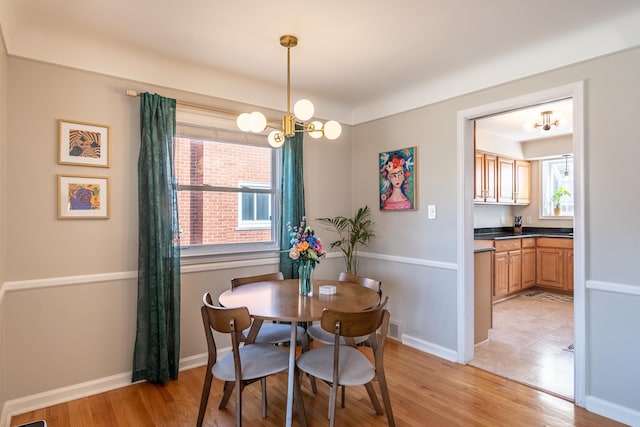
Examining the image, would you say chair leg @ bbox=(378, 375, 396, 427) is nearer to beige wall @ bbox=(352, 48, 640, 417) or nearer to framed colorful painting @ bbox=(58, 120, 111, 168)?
beige wall @ bbox=(352, 48, 640, 417)

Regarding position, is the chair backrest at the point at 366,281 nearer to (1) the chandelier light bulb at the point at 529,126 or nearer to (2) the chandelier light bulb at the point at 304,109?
(2) the chandelier light bulb at the point at 304,109

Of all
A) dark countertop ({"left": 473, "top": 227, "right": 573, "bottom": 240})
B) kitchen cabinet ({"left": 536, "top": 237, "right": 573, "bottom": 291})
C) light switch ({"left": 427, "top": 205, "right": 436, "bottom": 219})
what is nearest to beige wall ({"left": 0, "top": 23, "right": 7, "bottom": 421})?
light switch ({"left": 427, "top": 205, "right": 436, "bottom": 219})

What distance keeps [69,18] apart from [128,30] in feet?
1.10

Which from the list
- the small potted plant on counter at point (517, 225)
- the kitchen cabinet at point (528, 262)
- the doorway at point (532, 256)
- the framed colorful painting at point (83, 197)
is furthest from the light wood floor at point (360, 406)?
the small potted plant on counter at point (517, 225)

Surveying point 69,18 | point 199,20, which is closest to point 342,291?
point 199,20

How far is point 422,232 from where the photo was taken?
346cm

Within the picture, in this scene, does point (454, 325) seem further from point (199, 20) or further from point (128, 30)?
point (128, 30)

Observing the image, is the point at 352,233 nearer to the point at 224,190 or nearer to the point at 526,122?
the point at 224,190

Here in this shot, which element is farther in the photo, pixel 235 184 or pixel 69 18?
pixel 235 184

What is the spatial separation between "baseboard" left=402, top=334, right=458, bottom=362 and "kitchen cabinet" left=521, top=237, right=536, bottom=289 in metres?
3.19

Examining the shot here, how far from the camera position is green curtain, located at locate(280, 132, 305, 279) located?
3506 mm

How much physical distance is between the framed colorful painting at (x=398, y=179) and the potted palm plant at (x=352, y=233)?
0.29m

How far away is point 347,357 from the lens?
2156 mm

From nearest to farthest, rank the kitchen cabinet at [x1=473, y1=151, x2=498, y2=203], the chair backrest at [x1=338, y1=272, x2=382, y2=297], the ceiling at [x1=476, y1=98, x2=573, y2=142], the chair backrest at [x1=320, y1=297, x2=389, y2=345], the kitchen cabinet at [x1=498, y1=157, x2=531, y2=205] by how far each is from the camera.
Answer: the chair backrest at [x1=320, y1=297, x2=389, y2=345] → the chair backrest at [x1=338, y1=272, x2=382, y2=297] → the ceiling at [x1=476, y1=98, x2=573, y2=142] → the kitchen cabinet at [x1=473, y1=151, x2=498, y2=203] → the kitchen cabinet at [x1=498, y1=157, x2=531, y2=205]
